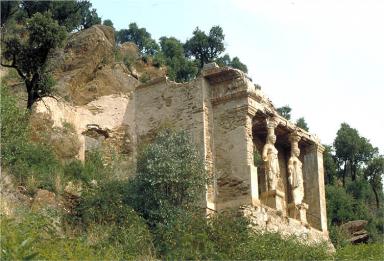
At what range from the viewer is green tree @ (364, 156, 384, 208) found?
113 ft

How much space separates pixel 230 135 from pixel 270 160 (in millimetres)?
1567

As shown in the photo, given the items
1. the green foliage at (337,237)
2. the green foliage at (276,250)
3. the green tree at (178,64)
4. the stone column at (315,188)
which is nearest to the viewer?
the green foliage at (276,250)

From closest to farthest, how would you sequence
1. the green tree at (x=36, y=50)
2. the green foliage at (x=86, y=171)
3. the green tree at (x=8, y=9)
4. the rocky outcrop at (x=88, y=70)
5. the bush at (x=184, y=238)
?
the bush at (x=184, y=238), the green foliage at (x=86, y=171), the green tree at (x=36, y=50), the rocky outcrop at (x=88, y=70), the green tree at (x=8, y=9)

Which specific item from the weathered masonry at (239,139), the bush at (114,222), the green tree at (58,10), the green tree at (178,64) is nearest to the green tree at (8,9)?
the green tree at (58,10)

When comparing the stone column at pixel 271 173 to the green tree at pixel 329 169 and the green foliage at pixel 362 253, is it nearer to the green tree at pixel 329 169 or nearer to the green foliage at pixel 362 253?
the green foliage at pixel 362 253

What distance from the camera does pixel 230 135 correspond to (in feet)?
60.7

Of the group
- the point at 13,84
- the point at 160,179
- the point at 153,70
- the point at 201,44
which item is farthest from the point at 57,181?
the point at 201,44

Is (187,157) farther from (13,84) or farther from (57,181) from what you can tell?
(13,84)

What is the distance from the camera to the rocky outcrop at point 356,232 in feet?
79.9

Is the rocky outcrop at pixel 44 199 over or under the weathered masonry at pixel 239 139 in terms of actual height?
under

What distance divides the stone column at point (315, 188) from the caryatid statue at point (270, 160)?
203cm

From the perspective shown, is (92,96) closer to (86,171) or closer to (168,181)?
(86,171)

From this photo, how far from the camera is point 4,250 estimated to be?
33.9 ft

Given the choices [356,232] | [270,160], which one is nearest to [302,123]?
[356,232]
